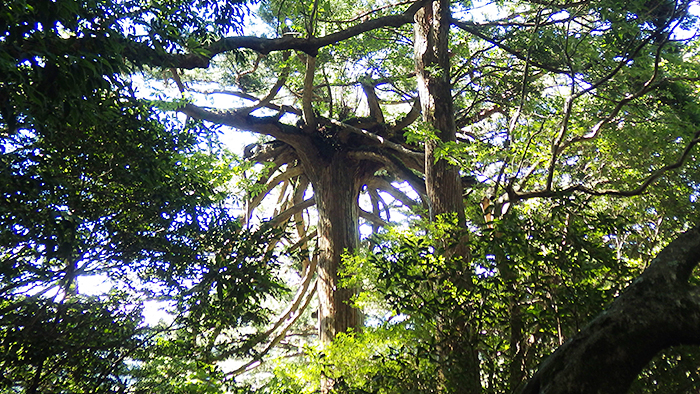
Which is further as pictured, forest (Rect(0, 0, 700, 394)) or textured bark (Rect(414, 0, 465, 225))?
textured bark (Rect(414, 0, 465, 225))

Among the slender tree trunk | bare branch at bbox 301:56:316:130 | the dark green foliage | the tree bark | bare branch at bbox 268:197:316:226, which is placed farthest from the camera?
bare branch at bbox 268:197:316:226

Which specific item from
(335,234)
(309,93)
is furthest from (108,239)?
(335,234)

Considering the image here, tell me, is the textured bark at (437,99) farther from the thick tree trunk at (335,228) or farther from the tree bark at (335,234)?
the thick tree trunk at (335,228)

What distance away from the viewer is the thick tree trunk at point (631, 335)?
2164mm

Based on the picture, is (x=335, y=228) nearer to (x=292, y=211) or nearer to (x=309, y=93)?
(x=292, y=211)

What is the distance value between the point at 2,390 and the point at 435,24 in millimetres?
6197

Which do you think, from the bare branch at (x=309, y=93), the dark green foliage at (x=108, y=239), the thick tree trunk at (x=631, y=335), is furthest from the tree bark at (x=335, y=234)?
the thick tree trunk at (x=631, y=335)

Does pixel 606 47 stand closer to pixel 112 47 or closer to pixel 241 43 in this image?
pixel 241 43

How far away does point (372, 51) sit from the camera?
786 cm

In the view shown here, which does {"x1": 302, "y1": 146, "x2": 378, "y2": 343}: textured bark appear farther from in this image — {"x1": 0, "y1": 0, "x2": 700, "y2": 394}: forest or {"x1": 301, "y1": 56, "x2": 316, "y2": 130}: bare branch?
{"x1": 0, "y1": 0, "x2": 700, "y2": 394}: forest

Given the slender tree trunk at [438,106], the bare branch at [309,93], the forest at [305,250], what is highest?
the bare branch at [309,93]

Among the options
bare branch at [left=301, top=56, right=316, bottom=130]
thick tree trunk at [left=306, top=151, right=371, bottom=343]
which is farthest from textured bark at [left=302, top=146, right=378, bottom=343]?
bare branch at [left=301, top=56, right=316, bottom=130]

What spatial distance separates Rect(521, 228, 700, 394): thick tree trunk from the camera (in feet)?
7.10

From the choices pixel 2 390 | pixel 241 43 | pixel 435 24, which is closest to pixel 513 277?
pixel 241 43
